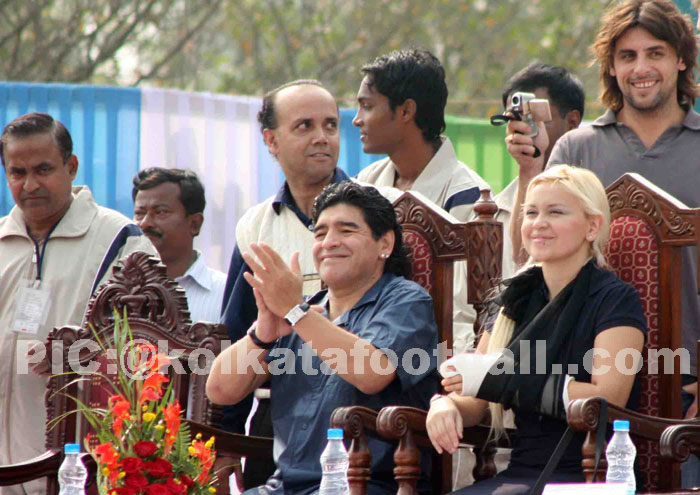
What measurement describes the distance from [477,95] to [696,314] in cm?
946

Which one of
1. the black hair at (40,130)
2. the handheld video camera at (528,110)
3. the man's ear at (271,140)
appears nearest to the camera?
the handheld video camera at (528,110)

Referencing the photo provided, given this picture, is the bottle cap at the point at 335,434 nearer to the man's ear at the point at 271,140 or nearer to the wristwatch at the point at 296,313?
the wristwatch at the point at 296,313

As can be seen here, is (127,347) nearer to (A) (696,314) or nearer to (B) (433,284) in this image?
(B) (433,284)

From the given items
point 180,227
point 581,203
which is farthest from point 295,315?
point 180,227

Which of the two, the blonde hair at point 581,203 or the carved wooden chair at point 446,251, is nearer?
the blonde hair at point 581,203

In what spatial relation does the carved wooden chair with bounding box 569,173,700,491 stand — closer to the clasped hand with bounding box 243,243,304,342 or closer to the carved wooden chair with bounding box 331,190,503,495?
the carved wooden chair with bounding box 331,190,503,495

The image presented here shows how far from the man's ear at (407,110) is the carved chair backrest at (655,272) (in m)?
1.13

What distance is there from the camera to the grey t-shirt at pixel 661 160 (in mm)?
3477

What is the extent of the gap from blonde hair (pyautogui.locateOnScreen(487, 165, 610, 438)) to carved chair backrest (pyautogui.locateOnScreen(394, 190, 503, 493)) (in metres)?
0.26

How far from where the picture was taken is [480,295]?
3.59 metres

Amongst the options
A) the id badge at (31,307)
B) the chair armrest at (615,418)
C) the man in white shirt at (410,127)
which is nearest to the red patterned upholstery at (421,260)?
the man in white shirt at (410,127)

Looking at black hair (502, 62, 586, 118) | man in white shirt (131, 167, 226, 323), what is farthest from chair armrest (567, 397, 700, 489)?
man in white shirt (131, 167, 226, 323)

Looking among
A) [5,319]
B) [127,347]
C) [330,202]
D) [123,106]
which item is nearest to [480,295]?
[330,202]

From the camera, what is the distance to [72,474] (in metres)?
3.27
